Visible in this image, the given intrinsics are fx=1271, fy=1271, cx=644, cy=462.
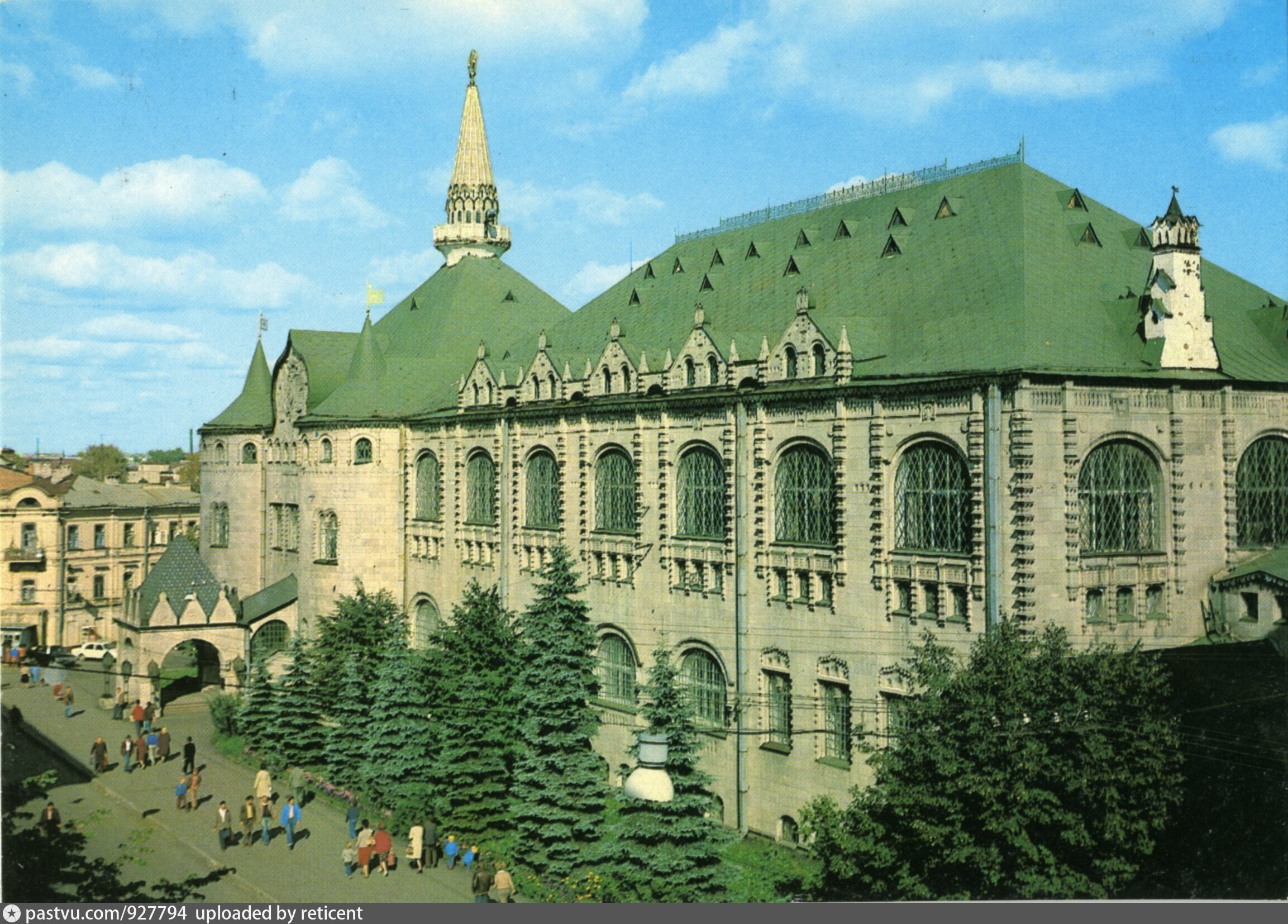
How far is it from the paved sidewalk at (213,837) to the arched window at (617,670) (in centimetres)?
1139

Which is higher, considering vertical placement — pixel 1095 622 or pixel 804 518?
pixel 804 518

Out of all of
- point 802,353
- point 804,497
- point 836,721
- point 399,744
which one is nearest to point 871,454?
point 804,497

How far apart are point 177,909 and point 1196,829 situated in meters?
20.8

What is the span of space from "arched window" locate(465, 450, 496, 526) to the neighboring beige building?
2267 cm

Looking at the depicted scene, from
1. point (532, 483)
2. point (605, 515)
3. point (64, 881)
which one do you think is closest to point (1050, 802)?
point (64, 881)

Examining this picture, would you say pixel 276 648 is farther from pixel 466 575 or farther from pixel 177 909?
pixel 177 909

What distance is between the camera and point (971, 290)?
130 ft

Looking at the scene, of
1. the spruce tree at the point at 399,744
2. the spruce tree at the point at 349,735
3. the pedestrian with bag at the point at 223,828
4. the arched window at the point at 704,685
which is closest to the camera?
the pedestrian with bag at the point at 223,828

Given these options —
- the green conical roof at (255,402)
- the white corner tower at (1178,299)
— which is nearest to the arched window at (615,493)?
the white corner tower at (1178,299)

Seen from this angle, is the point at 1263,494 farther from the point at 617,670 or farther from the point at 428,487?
the point at 428,487

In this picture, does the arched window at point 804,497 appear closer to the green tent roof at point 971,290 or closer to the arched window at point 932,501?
the arched window at point 932,501

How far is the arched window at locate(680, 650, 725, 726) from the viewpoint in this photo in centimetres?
4466

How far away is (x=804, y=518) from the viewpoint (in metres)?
41.8

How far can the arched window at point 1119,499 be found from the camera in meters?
35.6
